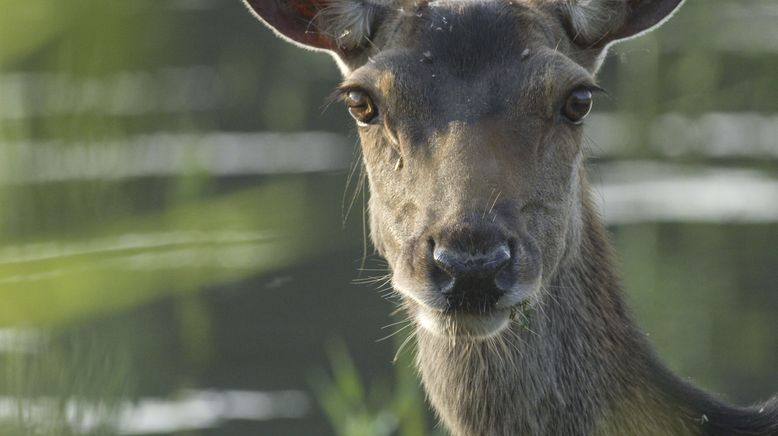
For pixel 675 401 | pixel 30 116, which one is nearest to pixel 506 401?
pixel 675 401

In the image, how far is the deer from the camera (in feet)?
23.9

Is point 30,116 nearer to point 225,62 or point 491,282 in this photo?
point 491,282

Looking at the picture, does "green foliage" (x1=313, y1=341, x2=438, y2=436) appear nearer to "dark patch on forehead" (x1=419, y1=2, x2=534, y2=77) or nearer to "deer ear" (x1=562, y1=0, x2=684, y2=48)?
"deer ear" (x1=562, y1=0, x2=684, y2=48)

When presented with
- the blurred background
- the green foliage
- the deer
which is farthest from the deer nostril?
the green foliage

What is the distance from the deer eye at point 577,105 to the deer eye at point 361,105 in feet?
3.11

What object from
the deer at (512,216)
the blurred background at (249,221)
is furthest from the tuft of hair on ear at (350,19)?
the blurred background at (249,221)

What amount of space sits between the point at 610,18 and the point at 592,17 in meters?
0.10

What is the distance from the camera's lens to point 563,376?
308 inches

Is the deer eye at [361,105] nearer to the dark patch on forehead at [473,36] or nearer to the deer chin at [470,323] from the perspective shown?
the dark patch on forehead at [473,36]

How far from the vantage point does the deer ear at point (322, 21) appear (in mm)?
8516

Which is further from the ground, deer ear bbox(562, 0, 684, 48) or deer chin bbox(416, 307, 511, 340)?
deer ear bbox(562, 0, 684, 48)

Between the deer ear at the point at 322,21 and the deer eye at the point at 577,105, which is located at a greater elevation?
the deer ear at the point at 322,21

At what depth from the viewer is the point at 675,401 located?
7.89m

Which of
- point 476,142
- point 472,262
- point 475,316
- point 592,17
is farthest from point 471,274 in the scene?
point 592,17
